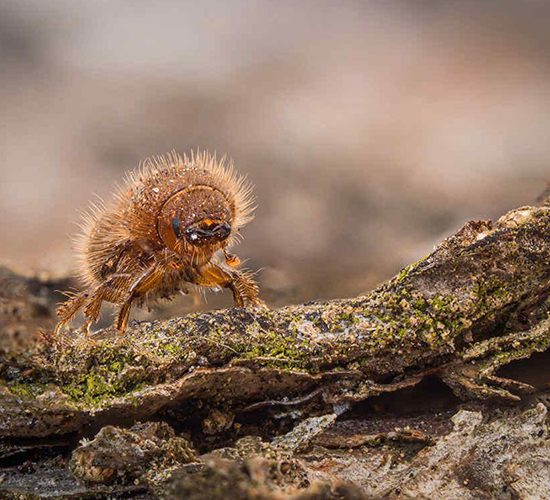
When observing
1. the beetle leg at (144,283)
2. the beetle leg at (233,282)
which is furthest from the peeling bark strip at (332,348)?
the beetle leg at (233,282)

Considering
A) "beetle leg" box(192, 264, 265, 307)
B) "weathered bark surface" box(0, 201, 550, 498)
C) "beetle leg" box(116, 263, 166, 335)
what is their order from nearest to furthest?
1. "weathered bark surface" box(0, 201, 550, 498)
2. "beetle leg" box(116, 263, 166, 335)
3. "beetle leg" box(192, 264, 265, 307)

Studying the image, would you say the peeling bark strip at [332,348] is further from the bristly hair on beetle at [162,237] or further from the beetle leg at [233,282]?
the beetle leg at [233,282]

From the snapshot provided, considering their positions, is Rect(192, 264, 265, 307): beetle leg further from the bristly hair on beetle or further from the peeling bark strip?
the peeling bark strip

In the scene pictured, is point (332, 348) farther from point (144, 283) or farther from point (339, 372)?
point (144, 283)

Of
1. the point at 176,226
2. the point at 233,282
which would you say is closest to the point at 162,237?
the point at 176,226

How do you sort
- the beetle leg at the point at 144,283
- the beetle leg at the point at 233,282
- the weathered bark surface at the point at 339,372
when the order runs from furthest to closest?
the beetle leg at the point at 233,282, the beetle leg at the point at 144,283, the weathered bark surface at the point at 339,372

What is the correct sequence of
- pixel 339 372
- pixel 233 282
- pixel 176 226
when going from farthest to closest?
pixel 233 282
pixel 176 226
pixel 339 372

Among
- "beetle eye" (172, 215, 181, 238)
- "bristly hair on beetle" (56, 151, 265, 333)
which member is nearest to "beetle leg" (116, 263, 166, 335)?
"bristly hair on beetle" (56, 151, 265, 333)
